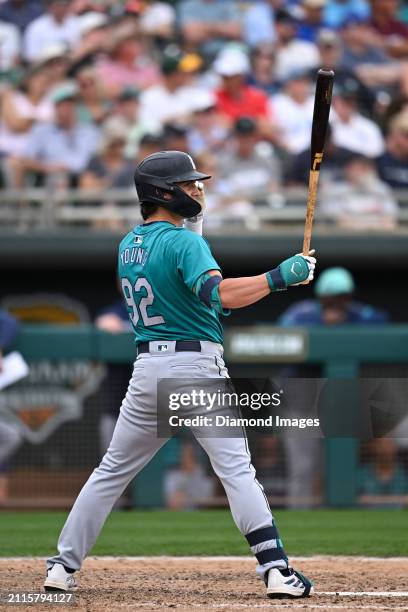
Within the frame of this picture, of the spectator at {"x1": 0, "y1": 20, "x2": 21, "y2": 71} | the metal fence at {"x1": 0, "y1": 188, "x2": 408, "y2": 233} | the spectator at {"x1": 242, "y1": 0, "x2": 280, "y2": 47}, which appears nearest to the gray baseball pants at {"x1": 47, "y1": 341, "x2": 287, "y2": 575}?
the metal fence at {"x1": 0, "y1": 188, "x2": 408, "y2": 233}

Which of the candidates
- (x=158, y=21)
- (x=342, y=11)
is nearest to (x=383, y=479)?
(x=158, y=21)

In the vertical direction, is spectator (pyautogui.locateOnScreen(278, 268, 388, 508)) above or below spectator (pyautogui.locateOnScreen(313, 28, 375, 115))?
below

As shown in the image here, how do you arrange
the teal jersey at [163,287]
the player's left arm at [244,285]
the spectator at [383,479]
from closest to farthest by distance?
the player's left arm at [244,285] < the teal jersey at [163,287] < the spectator at [383,479]

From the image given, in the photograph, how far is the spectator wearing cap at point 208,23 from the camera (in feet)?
39.2

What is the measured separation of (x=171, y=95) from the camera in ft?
36.9

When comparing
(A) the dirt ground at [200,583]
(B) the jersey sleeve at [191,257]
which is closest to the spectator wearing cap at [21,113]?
(A) the dirt ground at [200,583]

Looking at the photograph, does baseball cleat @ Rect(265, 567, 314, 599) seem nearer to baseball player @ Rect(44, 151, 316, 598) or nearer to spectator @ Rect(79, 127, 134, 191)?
baseball player @ Rect(44, 151, 316, 598)

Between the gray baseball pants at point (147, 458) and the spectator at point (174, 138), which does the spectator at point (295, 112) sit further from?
the gray baseball pants at point (147, 458)

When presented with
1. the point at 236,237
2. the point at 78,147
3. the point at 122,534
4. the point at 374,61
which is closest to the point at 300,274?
the point at 122,534

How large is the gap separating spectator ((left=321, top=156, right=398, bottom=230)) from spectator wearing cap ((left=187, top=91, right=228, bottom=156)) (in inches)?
42.7

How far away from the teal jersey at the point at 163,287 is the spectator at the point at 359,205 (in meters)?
5.64

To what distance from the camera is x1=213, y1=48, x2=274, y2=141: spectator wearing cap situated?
36.3 feet

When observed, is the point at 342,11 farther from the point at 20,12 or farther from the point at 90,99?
the point at 20,12

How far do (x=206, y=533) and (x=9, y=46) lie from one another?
641cm
